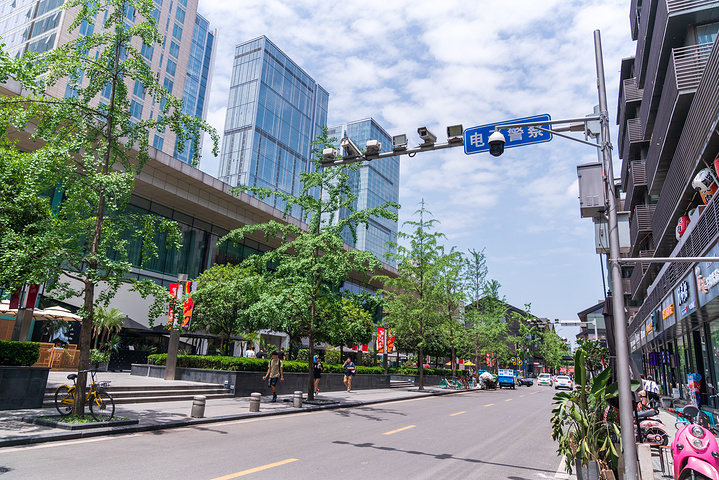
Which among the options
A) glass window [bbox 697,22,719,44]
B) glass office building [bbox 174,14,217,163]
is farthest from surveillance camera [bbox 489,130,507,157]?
glass office building [bbox 174,14,217,163]

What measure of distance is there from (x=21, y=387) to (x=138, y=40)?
5901 cm

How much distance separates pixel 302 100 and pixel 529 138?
142303 millimetres

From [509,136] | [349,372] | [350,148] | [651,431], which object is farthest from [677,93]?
[349,372]

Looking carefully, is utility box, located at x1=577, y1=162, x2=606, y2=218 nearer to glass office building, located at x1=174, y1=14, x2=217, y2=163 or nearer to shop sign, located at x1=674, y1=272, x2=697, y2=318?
shop sign, located at x1=674, y1=272, x2=697, y2=318

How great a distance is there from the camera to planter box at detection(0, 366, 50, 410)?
1205cm

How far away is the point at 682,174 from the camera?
1959 centimetres

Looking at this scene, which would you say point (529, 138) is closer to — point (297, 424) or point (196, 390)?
point (297, 424)

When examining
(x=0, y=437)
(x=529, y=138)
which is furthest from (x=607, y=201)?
(x=0, y=437)

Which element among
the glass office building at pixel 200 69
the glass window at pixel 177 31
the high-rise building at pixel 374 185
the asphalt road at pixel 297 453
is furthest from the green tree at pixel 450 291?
the high-rise building at pixel 374 185

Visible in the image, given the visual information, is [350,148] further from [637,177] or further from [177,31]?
[177,31]

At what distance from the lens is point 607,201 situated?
812cm

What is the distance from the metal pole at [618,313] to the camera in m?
7.03

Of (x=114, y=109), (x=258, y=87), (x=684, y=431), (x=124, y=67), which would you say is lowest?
(x=684, y=431)

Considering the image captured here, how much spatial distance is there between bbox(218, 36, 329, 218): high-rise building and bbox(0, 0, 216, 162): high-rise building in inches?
976
